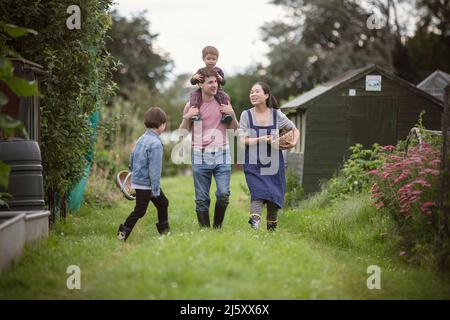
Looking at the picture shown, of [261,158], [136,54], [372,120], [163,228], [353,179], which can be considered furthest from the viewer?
[136,54]

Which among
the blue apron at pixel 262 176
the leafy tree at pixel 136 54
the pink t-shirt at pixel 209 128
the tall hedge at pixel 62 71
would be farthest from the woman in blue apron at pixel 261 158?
the leafy tree at pixel 136 54

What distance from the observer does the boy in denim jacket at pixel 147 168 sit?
6848 millimetres

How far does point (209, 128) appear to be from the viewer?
731 cm

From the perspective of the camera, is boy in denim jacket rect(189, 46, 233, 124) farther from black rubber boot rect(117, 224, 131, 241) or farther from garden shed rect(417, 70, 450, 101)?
garden shed rect(417, 70, 450, 101)

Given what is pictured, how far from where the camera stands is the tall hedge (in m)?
7.92

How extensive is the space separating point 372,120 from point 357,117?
12.8 inches

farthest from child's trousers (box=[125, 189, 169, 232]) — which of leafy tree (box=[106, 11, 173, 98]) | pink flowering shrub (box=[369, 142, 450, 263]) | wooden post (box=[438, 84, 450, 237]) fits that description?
leafy tree (box=[106, 11, 173, 98])

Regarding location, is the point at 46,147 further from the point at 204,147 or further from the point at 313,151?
the point at 313,151

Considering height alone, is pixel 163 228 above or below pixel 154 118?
below

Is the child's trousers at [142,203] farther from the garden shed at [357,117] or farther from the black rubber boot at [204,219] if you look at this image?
the garden shed at [357,117]

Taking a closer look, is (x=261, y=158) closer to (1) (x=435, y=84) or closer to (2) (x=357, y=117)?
(2) (x=357, y=117)

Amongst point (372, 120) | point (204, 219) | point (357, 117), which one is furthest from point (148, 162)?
point (372, 120)

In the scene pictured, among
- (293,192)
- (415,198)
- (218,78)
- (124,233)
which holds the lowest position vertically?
(293,192)

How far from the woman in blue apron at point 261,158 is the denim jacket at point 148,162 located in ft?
3.74
